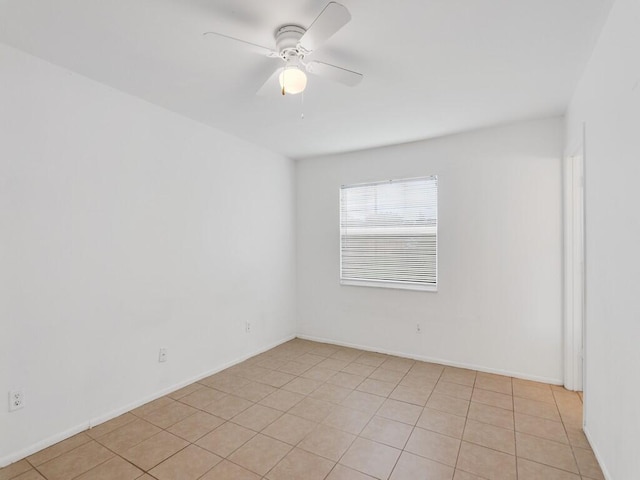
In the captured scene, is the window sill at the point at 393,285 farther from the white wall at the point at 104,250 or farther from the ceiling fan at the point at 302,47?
the ceiling fan at the point at 302,47

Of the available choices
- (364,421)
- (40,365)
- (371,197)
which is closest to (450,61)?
(371,197)

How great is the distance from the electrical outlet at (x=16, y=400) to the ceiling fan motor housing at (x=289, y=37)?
2618 millimetres

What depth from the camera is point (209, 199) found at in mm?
3371

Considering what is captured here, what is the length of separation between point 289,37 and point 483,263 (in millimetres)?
2830

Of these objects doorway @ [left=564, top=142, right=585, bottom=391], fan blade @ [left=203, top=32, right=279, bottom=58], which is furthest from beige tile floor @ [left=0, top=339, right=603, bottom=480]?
fan blade @ [left=203, top=32, right=279, bottom=58]

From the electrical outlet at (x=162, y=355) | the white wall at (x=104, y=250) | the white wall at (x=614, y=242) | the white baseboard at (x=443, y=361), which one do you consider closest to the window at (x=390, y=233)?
the white baseboard at (x=443, y=361)

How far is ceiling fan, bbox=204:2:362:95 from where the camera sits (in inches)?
58.6

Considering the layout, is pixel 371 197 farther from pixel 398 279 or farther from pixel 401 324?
pixel 401 324

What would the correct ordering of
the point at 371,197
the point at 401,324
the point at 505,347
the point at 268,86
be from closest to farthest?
the point at 268,86
the point at 505,347
the point at 401,324
the point at 371,197

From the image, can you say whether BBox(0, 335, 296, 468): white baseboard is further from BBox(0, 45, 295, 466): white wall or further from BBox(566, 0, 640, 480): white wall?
BBox(566, 0, 640, 480): white wall

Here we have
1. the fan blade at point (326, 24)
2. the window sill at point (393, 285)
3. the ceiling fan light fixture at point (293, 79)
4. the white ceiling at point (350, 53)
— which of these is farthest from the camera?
the window sill at point (393, 285)

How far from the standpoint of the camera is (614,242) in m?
1.67

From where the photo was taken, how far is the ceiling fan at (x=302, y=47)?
1487 millimetres

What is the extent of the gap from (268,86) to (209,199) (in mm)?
1600
